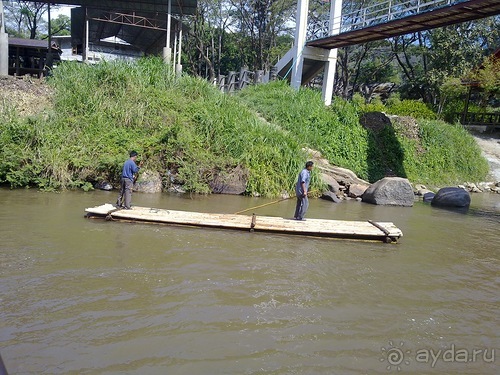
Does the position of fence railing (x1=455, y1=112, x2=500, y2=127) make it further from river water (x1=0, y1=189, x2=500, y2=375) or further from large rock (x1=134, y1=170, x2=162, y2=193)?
large rock (x1=134, y1=170, x2=162, y2=193)

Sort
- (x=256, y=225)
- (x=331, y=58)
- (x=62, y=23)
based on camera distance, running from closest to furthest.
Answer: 1. (x=256, y=225)
2. (x=331, y=58)
3. (x=62, y=23)

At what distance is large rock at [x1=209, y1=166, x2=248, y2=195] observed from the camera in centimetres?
1405

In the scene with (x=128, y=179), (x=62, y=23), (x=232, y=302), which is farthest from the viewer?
(x=62, y=23)

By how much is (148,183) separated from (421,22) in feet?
42.4

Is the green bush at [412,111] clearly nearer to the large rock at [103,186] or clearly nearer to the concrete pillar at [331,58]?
the concrete pillar at [331,58]

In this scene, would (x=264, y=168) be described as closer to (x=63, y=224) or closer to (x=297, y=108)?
(x=297, y=108)

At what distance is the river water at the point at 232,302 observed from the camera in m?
4.49

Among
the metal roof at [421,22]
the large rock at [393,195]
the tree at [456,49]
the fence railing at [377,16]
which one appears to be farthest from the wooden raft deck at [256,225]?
the tree at [456,49]

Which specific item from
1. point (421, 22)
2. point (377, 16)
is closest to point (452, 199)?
point (421, 22)

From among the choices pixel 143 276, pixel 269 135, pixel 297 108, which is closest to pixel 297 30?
pixel 297 108

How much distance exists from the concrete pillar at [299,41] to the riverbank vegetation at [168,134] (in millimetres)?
3774

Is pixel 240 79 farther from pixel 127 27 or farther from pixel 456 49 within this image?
pixel 456 49

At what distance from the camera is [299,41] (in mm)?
23156

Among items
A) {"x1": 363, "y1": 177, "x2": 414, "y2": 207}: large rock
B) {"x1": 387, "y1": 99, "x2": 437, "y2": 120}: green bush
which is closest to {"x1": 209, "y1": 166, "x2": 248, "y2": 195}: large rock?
{"x1": 363, "y1": 177, "x2": 414, "y2": 207}: large rock
